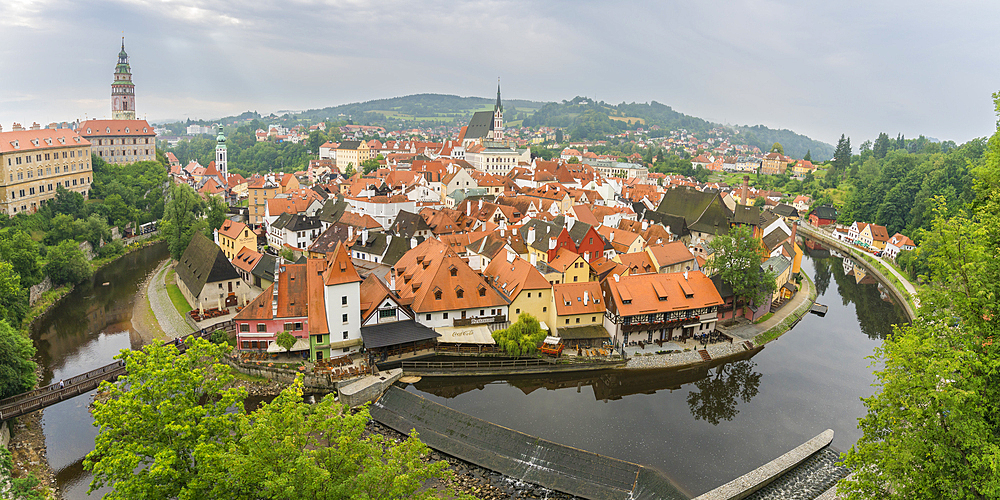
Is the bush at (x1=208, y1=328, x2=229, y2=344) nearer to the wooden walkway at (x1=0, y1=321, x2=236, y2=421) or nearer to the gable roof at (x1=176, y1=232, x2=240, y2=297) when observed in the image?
the wooden walkway at (x1=0, y1=321, x2=236, y2=421)

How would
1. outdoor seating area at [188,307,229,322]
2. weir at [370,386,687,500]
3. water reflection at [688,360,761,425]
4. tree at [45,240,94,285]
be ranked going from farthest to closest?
tree at [45,240,94,285]
outdoor seating area at [188,307,229,322]
water reflection at [688,360,761,425]
weir at [370,386,687,500]

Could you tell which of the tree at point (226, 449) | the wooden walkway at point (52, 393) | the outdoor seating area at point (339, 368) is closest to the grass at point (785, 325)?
the outdoor seating area at point (339, 368)

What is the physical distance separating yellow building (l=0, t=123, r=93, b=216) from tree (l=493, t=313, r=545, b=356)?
5477 centimetres

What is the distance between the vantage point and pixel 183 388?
16.3 m

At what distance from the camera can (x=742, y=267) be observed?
40.1 metres

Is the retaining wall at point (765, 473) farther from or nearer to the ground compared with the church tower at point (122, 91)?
nearer to the ground

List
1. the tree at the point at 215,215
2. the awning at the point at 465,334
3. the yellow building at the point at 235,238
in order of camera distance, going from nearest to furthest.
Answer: the awning at the point at 465,334
the yellow building at the point at 235,238
the tree at the point at 215,215

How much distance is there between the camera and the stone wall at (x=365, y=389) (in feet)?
95.0

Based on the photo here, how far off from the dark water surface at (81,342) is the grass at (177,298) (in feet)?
8.91

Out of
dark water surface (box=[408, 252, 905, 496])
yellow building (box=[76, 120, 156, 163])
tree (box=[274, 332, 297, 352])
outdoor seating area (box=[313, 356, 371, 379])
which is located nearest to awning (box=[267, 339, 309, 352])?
tree (box=[274, 332, 297, 352])

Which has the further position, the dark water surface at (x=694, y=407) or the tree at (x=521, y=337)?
the tree at (x=521, y=337)

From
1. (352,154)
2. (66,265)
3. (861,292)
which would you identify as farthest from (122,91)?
(861,292)

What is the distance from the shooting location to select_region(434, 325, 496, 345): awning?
34.0 meters

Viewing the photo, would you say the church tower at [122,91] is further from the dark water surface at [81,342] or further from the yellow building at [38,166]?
the dark water surface at [81,342]
